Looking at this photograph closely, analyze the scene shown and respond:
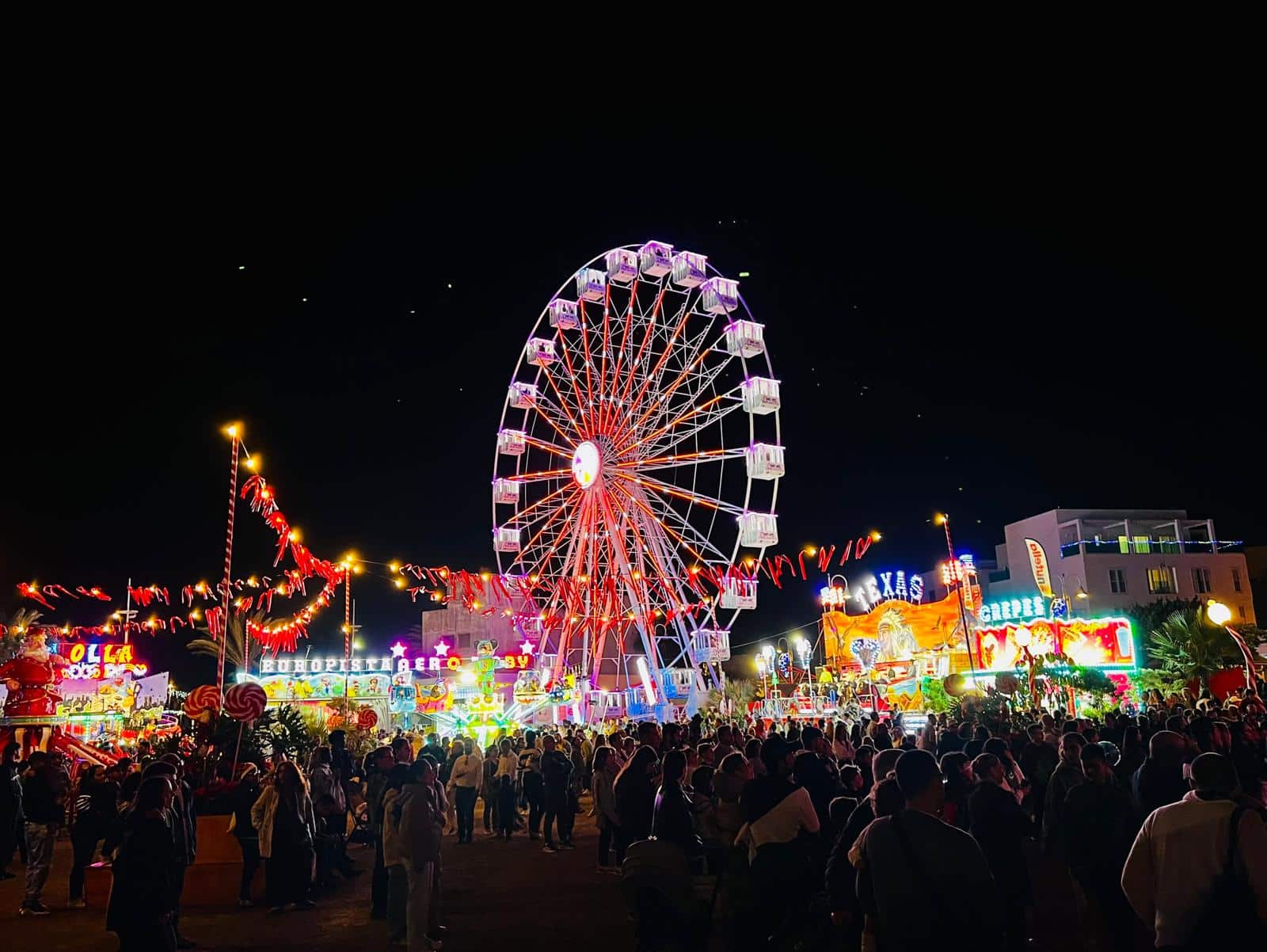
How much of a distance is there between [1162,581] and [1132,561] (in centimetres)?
177

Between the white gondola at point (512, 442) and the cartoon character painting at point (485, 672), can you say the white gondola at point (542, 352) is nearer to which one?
the white gondola at point (512, 442)

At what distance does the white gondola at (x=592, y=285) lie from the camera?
3003cm

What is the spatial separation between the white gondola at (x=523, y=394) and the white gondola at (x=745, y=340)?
670 centimetres

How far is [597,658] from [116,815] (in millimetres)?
23657

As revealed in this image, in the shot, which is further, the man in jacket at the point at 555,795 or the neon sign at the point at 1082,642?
the neon sign at the point at 1082,642

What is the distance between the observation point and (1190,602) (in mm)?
42125

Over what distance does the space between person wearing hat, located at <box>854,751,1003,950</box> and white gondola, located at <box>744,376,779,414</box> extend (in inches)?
960

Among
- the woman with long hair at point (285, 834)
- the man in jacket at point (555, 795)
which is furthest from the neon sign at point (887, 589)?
the woman with long hair at point (285, 834)

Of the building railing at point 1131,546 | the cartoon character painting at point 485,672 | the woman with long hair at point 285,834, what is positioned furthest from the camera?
the building railing at point 1131,546

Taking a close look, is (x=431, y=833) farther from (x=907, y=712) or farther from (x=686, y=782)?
(x=907, y=712)

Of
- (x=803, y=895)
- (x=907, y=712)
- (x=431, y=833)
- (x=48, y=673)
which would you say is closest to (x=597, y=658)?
(x=907, y=712)

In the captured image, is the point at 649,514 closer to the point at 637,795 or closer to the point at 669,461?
the point at 669,461

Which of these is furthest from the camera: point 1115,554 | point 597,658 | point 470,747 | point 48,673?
point 1115,554

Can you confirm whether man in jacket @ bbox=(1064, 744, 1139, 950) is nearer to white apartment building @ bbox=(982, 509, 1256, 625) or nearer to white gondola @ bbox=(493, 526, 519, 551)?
white gondola @ bbox=(493, 526, 519, 551)
